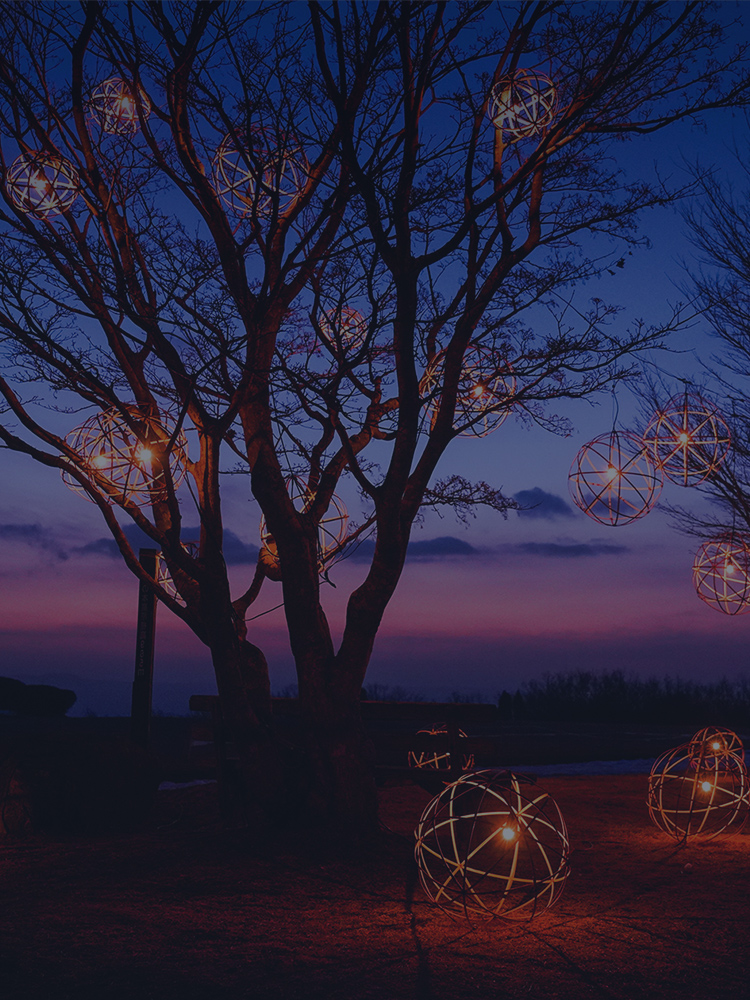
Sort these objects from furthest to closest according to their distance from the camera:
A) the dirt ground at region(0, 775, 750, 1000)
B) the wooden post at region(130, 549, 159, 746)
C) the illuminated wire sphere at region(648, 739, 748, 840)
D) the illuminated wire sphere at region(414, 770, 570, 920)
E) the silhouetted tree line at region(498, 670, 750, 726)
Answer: the silhouetted tree line at region(498, 670, 750, 726) → the wooden post at region(130, 549, 159, 746) → the illuminated wire sphere at region(648, 739, 748, 840) → the illuminated wire sphere at region(414, 770, 570, 920) → the dirt ground at region(0, 775, 750, 1000)

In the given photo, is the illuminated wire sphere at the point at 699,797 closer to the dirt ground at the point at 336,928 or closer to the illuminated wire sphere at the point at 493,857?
the dirt ground at the point at 336,928

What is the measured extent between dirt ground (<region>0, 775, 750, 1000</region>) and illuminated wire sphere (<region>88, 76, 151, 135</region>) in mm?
5971

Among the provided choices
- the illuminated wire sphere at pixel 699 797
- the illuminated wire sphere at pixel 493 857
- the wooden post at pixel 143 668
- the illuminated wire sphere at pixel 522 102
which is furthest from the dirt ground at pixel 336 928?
the illuminated wire sphere at pixel 522 102

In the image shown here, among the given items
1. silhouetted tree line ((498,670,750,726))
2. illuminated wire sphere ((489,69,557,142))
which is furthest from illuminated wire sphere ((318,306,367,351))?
silhouetted tree line ((498,670,750,726))

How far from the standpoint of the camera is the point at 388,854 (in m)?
6.44

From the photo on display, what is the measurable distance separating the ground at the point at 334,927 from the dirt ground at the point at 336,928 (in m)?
0.01

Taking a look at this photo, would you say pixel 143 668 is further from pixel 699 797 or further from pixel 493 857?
pixel 699 797

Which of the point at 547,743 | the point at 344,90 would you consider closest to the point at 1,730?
the point at 547,743

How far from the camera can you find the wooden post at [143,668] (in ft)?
30.0

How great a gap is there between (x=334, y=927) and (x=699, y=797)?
6533 mm

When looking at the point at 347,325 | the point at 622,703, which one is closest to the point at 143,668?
the point at 347,325

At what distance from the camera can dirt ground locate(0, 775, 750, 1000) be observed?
3.95 metres

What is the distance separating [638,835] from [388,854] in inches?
99.7

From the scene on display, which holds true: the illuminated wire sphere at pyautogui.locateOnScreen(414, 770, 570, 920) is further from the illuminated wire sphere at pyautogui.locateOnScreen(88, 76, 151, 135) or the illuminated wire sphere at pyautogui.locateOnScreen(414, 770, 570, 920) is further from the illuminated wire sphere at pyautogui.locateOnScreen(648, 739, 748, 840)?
the illuminated wire sphere at pyautogui.locateOnScreen(88, 76, 151, 135)
